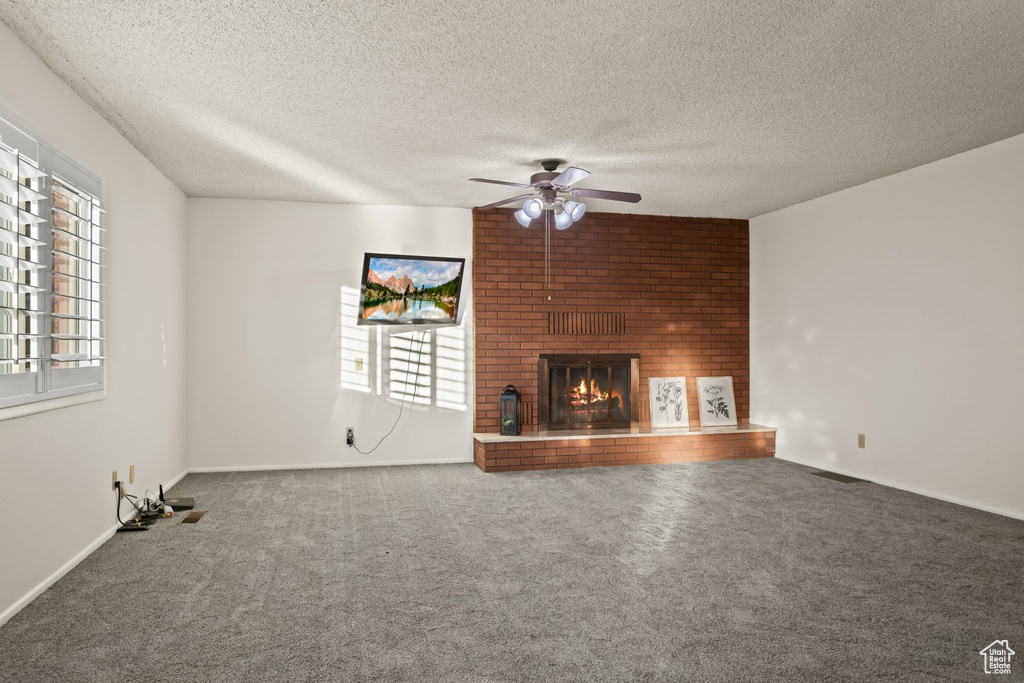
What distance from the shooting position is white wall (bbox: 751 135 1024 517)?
414 centimetres

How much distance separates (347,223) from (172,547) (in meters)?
3.22

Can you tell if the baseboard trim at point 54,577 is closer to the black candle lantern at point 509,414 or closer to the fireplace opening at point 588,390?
the black candle lantern at point 509,414

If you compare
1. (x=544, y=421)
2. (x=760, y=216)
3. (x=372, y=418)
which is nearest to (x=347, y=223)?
(x=372, y=418)

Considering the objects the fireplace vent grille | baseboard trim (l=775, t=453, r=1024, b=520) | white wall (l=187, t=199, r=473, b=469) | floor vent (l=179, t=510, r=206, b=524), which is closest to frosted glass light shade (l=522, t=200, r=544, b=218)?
white wall (l=187, t=199, r=473, b=469)

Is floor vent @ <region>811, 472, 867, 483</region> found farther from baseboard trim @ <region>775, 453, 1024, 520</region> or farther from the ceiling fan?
the ceiling fan

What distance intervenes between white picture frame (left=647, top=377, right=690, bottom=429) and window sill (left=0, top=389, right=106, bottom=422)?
4603 millimetres

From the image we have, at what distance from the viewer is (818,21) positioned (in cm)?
258

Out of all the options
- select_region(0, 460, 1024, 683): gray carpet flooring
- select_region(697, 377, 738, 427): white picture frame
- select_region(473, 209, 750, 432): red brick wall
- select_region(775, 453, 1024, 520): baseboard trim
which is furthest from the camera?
select_region(697, 377, 738, 427): white picture frame

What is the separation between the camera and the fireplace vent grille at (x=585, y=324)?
614cm

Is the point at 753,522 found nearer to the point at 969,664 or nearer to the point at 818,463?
the point at 969,664

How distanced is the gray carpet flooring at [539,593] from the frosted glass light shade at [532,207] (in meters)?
2.01

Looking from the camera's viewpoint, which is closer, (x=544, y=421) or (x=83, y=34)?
(x=83, y=34)

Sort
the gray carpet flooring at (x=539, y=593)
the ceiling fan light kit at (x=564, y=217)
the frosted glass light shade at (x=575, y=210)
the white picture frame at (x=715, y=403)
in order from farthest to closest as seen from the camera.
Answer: the white picture frame at (x=715, y=403) < the ceiling fan light kit at (x=564, y=217) < the frosted glass light shade at (x=575, y=210) < the gray carpet flooring at (x=539, y=593)

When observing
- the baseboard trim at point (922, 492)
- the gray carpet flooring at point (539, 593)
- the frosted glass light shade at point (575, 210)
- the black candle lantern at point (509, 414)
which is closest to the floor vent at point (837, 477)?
the baseboard trim at point (922, 492)
